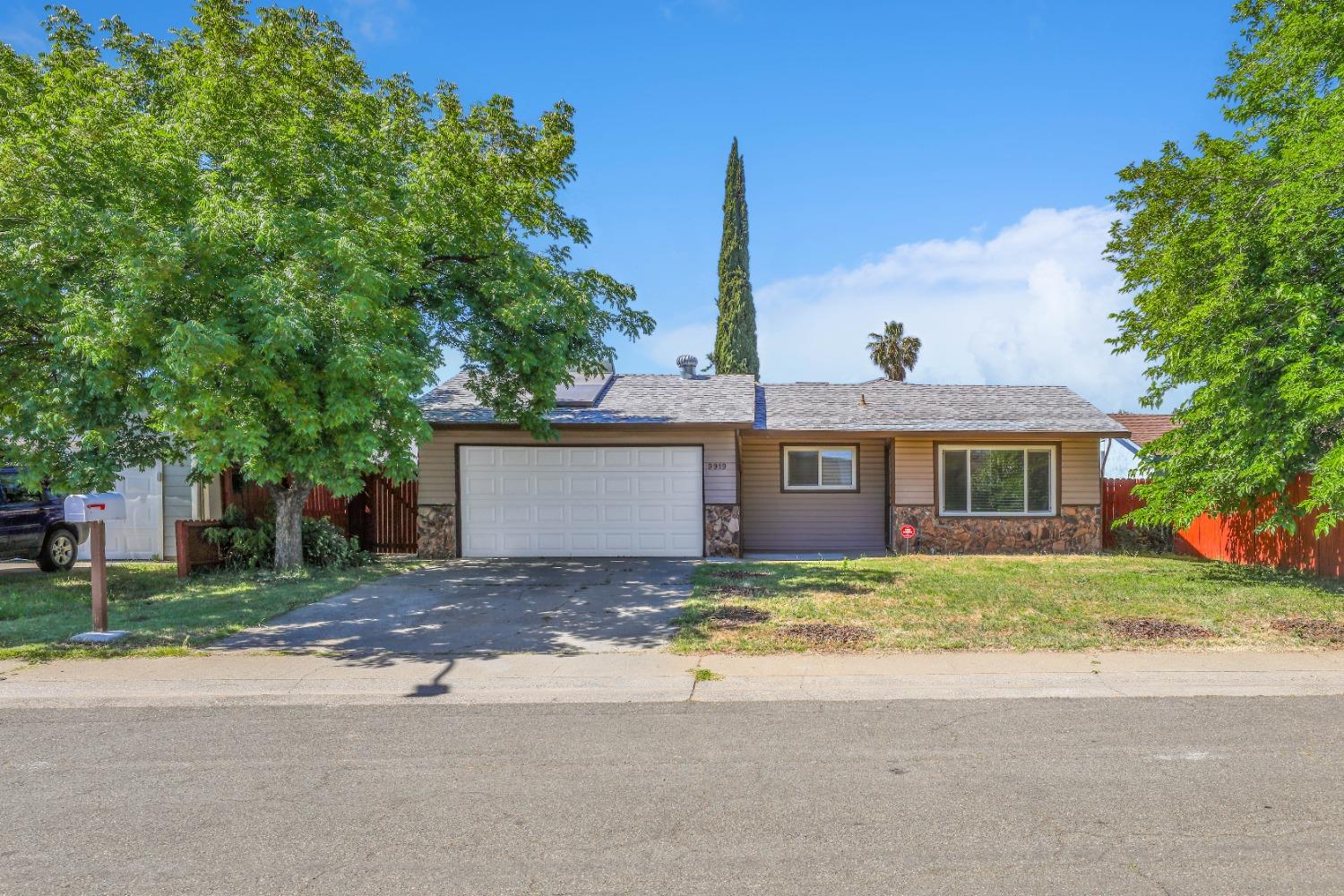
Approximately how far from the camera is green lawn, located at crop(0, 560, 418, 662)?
8023mm

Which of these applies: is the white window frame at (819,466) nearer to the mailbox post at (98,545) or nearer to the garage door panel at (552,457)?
the garage door panel at (552,457)

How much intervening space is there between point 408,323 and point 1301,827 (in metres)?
9.83

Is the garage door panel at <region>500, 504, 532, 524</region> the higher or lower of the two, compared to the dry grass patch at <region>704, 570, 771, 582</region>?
higher

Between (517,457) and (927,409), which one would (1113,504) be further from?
(517,457)

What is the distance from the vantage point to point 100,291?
9.04m

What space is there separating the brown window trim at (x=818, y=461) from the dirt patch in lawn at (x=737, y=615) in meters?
7.50

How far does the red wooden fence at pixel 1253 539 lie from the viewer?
11961 mm

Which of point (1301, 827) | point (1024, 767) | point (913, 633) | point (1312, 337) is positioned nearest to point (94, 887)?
point (1024, 767)

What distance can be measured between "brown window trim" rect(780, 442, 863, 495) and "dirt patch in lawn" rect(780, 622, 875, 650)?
332 inches

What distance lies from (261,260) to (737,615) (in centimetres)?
723

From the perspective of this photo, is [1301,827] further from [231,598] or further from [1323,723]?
[231,598]

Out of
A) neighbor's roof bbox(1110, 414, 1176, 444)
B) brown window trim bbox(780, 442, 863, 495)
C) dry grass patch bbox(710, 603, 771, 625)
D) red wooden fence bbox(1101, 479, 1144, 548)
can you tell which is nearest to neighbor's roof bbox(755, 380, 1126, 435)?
brown window trim bbox(780, 442, 863, 495)

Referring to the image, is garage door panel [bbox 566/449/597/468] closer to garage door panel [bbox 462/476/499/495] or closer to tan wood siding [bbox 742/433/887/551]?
garage door panel [bbox 462/476/499/495]

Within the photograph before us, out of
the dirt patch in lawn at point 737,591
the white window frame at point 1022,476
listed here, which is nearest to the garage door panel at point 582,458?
the dirt patch in lawn at point 737,591
